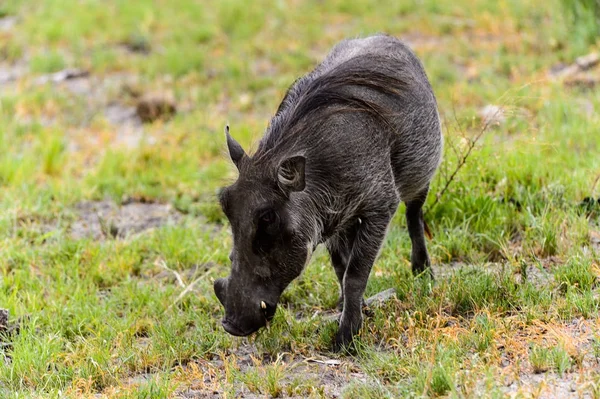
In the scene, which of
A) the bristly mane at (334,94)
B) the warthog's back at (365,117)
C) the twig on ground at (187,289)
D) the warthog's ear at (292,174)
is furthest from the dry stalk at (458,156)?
the warthog's ear at (292,174)

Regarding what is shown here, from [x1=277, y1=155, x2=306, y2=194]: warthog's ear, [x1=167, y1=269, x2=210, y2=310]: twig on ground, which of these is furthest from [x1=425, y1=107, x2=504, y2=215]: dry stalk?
[x1=277, y1=155, x2=306, y2=194]: warthog's ear

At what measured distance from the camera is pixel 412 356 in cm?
406

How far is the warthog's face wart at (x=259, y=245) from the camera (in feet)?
13.7

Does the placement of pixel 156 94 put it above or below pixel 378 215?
below

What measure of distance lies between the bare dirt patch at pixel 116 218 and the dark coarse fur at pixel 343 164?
2228 millimetres

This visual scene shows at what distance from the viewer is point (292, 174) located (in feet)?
13.8

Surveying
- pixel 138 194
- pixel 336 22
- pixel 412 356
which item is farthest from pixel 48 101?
pixel 412 356

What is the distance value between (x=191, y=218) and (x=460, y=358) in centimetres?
327

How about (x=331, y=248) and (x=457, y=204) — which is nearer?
(x=331, y=248)

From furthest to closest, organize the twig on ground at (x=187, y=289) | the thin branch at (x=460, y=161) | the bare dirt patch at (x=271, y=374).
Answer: the thin branch at (x=460, y=161)
the twig on ground at (x=187, y=289)
the bare dirt patch at (x=271, y=374)

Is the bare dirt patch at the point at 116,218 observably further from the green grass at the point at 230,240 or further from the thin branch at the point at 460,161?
the thin branch at the point at 460,161

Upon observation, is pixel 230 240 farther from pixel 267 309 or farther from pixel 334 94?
pixel 267 309

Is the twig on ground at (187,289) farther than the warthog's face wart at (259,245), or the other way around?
the twig on ground at (187,289)

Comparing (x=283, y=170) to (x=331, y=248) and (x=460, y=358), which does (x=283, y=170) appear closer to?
(x=331, y=248)
